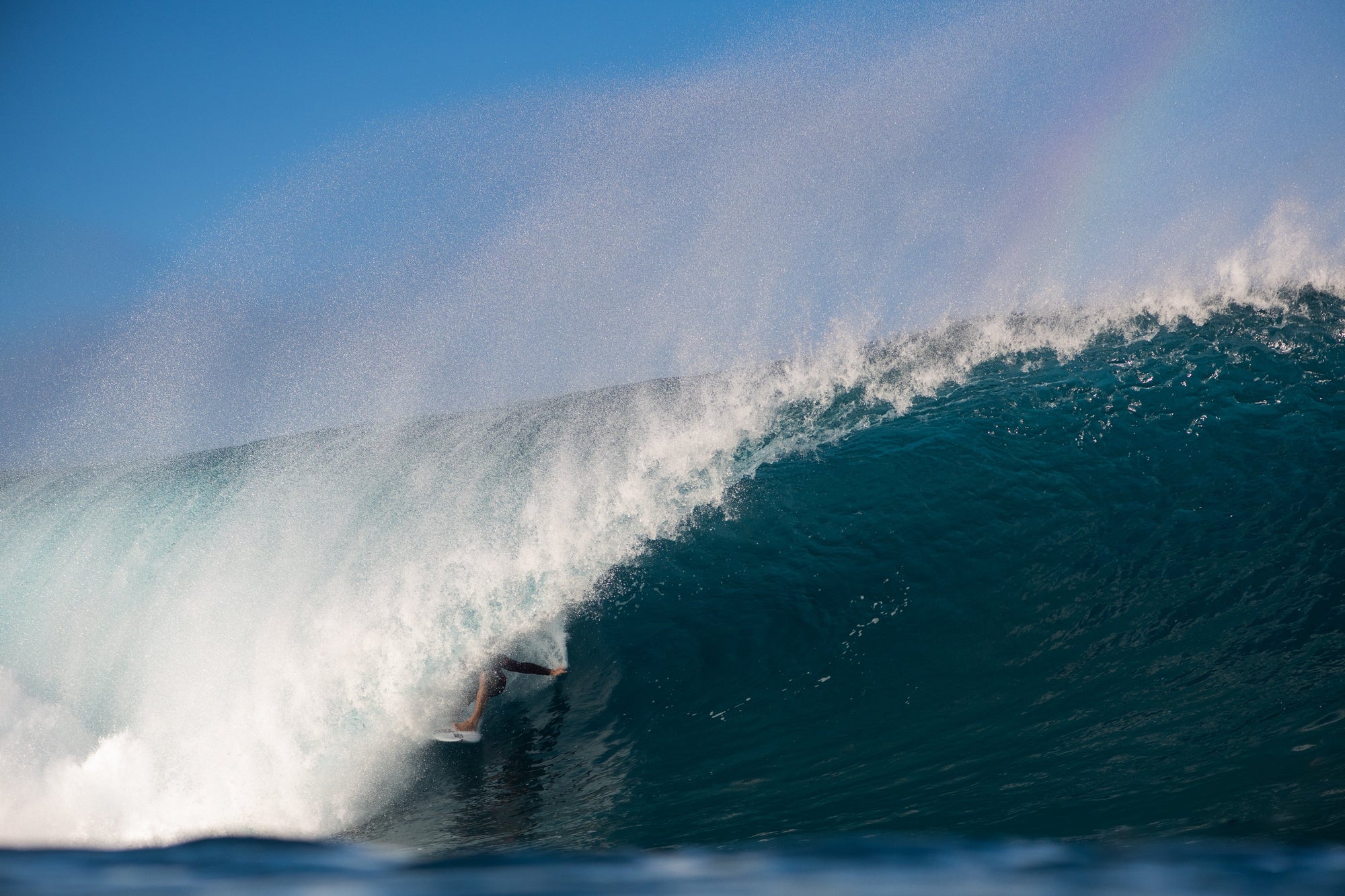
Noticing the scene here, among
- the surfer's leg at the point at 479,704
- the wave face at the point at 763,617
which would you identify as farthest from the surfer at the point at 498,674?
the wave face at the point at 763,617

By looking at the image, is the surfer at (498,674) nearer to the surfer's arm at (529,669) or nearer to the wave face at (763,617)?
the surfer's arm at (529,669)

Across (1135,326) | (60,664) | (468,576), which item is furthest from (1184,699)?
(60,664)

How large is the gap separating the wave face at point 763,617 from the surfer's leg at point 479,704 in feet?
0.62

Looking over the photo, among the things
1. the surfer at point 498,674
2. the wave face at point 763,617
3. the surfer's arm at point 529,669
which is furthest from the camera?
the surfer's arm at point 529,669

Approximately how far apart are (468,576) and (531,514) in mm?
1315

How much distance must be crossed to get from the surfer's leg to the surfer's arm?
0.68ft

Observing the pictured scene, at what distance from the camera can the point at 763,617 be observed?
7.24 meters

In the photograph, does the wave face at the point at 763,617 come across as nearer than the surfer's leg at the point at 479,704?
Yes

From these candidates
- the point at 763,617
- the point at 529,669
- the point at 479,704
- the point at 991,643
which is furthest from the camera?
the point at 763,617

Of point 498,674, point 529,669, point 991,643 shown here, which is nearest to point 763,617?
point 991,643

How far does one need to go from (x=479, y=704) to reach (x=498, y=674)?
0.46 m

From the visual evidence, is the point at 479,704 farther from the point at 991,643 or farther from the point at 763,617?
the point at 991,643

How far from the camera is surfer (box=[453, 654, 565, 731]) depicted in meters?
6.77

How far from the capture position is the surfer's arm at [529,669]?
7.07 meters
